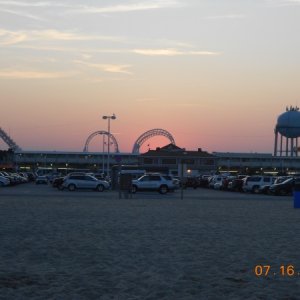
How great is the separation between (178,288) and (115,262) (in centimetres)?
318

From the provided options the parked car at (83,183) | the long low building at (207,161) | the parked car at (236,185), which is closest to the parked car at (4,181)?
the parked car at (83,183)

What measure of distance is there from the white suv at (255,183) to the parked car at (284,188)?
6184 millimetres

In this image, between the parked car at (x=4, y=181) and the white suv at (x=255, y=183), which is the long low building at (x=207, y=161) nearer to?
the parked car at (x=4, y=181)

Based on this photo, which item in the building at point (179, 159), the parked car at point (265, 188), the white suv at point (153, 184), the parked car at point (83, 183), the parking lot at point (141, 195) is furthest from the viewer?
the building at point (179, 159)

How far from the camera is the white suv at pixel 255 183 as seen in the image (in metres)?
66.6

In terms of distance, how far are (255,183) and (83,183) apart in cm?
1602

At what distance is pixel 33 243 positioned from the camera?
1834 centimetres

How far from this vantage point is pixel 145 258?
1559 cm

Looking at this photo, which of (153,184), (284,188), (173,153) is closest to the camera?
(284,188)

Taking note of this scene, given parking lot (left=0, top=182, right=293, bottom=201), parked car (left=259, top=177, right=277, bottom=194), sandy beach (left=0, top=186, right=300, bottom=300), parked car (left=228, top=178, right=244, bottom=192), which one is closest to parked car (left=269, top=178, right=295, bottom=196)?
parking lot (left=0, top=182, right=293, bottom=201)
